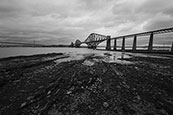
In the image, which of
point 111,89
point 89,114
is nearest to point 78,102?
point 89,114

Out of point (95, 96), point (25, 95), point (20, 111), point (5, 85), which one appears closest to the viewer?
point (20, 111)

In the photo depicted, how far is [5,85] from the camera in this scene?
4.43 metres

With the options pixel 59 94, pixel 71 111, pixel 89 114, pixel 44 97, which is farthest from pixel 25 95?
pixel 89 114

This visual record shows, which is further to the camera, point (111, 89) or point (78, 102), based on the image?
point (111, 89)

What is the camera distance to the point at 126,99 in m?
3.00

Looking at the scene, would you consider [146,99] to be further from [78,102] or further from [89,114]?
[78,102]

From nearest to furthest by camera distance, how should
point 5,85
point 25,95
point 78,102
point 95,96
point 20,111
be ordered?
1. point 20,111
2. point 78,102
3. point 95,96
4. point 25,95
5. point 5,85

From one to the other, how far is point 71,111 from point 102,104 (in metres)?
1.00

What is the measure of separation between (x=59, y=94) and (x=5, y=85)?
133 inches

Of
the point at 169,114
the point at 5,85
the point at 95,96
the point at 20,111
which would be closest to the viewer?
the point at 169,114

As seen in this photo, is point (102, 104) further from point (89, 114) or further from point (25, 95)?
point (25, 95)

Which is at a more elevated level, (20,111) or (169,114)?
(169,114)

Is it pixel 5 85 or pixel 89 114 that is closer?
pixel 89 114

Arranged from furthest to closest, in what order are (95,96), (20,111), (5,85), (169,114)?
(5,85) → (95,96) → (20,111) → (169,114)
